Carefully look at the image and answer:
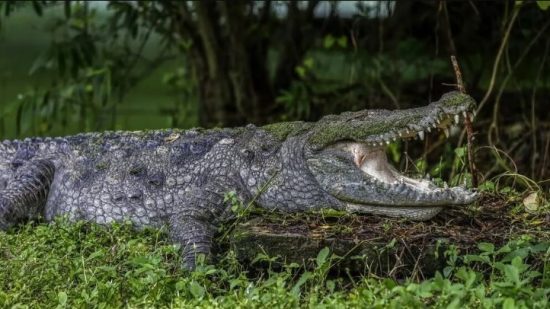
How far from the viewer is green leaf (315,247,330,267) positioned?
5172 mm

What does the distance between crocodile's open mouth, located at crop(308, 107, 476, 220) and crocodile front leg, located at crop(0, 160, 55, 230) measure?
1.81m

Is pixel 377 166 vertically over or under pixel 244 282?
over

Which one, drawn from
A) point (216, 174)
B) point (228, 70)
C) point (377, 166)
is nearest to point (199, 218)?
point (216, 174)

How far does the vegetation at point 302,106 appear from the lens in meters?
5.33

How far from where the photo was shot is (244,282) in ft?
17.2

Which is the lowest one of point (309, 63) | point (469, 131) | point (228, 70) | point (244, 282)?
point (228, 70)

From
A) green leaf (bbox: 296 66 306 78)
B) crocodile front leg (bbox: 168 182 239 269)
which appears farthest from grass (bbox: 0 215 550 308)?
green leaf (bbox: 296 66 306 78)

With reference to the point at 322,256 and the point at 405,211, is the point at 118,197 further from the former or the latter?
the point at 322,256

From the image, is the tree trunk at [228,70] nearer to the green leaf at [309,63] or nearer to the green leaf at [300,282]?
the green leaf at [309,63]

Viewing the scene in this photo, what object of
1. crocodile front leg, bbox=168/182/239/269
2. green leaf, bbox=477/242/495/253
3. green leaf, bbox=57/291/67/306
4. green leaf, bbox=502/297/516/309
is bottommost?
crocodile front leg, bbox=168/182/239/269

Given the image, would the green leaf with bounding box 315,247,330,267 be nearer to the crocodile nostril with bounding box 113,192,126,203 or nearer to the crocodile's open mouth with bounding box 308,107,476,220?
the crocodile's open mouth with bounding box 308,107,476,220

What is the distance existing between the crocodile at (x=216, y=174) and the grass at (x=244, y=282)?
39 cm

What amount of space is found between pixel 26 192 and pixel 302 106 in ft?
14.5

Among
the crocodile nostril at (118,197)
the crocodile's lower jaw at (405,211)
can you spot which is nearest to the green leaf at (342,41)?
the crocodile nostril at (118,197)
